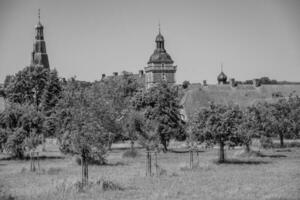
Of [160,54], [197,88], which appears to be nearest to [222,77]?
[160,54]

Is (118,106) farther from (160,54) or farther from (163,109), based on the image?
(160,54)

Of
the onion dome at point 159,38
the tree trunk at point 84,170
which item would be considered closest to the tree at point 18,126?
the tree trunk at point 84,170

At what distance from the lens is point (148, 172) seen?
31844 mm

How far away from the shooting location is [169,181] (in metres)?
28.0

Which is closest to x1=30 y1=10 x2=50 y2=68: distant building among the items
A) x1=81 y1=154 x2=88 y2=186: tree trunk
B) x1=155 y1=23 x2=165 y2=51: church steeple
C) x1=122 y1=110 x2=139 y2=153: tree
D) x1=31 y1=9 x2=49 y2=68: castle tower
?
x1=31 y1=9 x2=49 y2=68: castle tower

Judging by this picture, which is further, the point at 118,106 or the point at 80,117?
the point at 118,106

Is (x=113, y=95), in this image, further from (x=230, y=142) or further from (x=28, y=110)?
(x=230, y=142)

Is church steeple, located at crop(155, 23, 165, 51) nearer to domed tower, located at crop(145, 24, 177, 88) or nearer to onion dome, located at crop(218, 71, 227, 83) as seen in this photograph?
domed tower, located at crop(145, 24, 177, 88)

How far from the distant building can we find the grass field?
224ft

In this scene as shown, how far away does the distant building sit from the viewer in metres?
107

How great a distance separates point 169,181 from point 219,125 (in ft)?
45.6

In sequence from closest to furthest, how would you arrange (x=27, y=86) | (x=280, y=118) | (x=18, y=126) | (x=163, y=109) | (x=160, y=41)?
(x=18, y=126) → (x=163, y=109) → (x=280, y=118) → (x=27, y=86) → (x=160, y=41)

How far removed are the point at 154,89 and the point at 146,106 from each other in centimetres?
187

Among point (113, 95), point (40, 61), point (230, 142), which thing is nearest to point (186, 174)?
point (230, 142)
